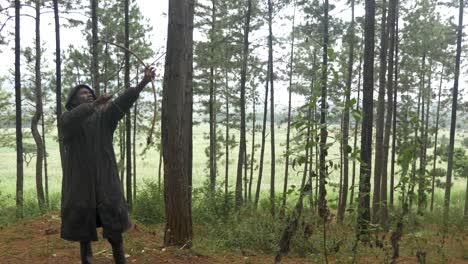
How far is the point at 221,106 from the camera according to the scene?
85.7ft

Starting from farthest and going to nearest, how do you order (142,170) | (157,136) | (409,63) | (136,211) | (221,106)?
(142,170) < (157,136) < (221,106) < (409,63) < (136,211)

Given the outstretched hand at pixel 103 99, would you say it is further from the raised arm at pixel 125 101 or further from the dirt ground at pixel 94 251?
the dirt ground at pixel 94 251

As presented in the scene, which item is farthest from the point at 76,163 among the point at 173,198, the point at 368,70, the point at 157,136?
the point at 157,136

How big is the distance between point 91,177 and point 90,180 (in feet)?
0.11

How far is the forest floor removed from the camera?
17.9 ft

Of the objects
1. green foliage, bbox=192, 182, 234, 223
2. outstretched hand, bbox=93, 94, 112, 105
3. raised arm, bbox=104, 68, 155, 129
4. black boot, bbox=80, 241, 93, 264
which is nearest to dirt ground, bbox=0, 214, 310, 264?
black boot, bbox=80, 241, 93, 264

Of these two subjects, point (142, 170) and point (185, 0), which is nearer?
point (185, 0)

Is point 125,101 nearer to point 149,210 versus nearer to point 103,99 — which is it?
point 103,99

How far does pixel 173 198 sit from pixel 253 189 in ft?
128

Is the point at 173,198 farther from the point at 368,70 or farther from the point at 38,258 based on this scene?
the point at 368,70

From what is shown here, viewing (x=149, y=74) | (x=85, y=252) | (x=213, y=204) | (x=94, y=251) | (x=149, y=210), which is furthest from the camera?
(x=213, y=204)

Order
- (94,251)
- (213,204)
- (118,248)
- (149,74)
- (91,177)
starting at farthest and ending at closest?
(213,204), (94,251), (118,248), (91,177), (149,74)

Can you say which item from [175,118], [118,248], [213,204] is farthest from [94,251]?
[213,204]

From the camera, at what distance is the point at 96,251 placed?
232 inches
